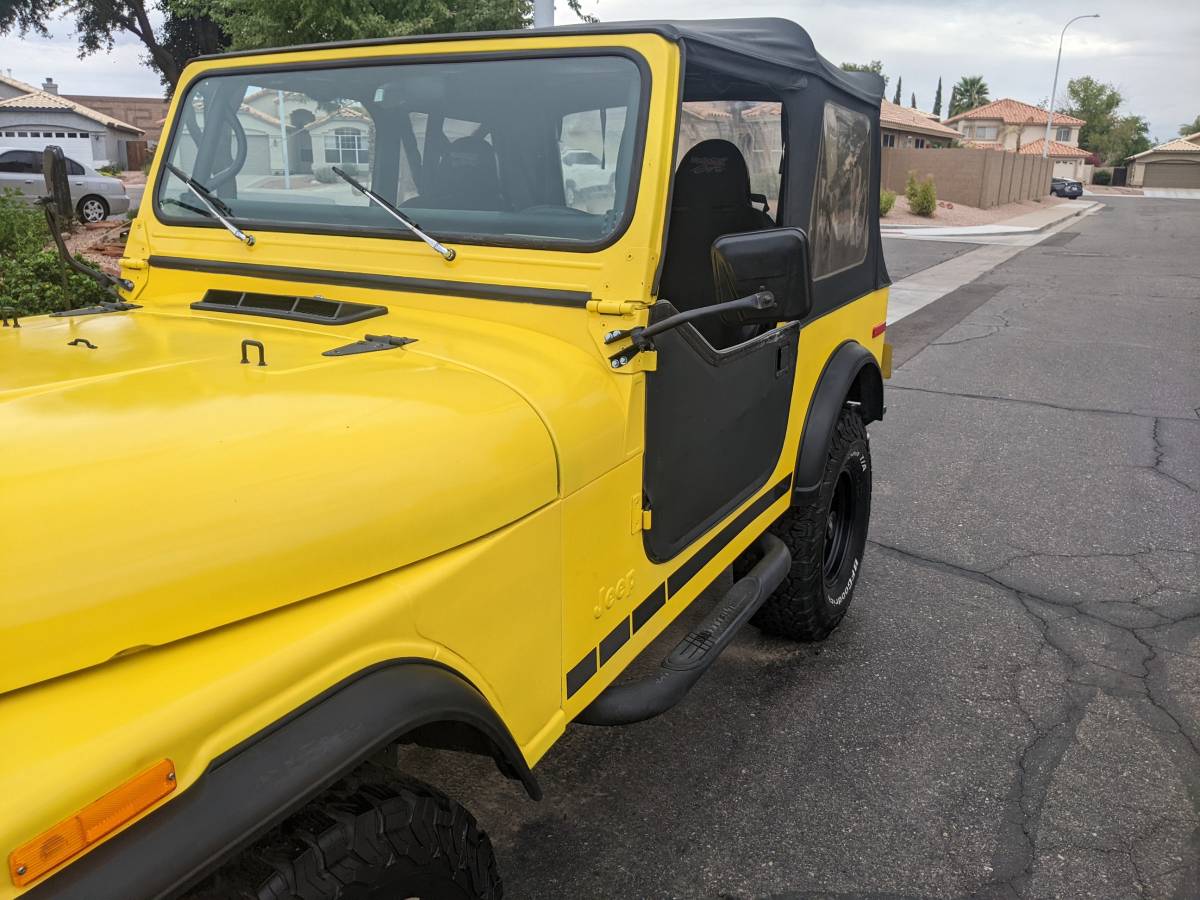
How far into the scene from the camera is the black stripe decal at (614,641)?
2148mm

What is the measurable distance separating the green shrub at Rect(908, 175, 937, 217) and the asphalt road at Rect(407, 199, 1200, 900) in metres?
26.5

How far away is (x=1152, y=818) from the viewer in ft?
9.23

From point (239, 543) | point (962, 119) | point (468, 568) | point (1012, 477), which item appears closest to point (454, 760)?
point (468, 568)

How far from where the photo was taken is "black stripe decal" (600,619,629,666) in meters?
2.15

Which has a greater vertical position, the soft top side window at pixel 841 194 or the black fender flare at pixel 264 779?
the soft top side window at pixel 841 194

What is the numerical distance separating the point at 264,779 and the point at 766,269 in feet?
4.58

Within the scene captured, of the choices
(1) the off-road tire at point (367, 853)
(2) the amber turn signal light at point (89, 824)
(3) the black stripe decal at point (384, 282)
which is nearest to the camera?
(2) the amber turn signal light at point (89, 824)

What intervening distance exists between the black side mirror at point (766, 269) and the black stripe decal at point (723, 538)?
0.75 m

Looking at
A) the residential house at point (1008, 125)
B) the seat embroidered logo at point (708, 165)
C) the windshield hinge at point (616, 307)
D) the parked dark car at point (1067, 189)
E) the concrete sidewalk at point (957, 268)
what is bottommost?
the concrete sidewalk at point (957, 268)

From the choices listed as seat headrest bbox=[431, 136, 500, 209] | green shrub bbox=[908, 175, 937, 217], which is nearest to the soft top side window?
seat headrest bbox=[431, 136, 500, 209]

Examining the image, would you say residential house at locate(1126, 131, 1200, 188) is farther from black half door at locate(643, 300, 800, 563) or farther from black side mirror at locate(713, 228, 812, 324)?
black side mirror at locate(713, 228, 812, 324)

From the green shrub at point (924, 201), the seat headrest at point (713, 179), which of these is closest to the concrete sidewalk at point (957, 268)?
the green shrub at point (924, 201)

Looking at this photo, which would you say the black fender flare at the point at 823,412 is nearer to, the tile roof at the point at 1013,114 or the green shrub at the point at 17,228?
the green shrub at the point at 17,228

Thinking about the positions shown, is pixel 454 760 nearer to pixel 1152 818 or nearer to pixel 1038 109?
pixel 1152 818
